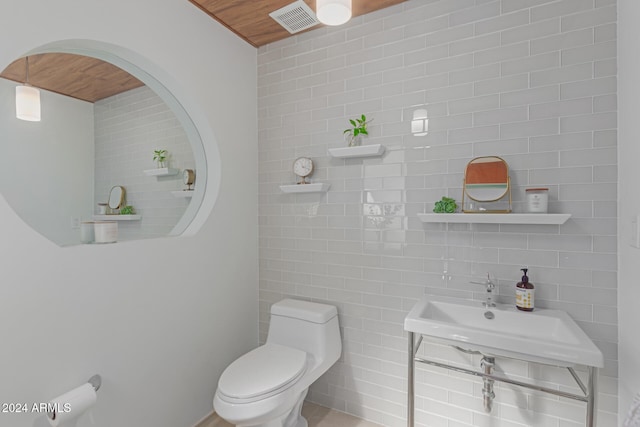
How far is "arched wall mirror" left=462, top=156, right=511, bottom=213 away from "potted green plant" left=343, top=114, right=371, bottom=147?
66cm

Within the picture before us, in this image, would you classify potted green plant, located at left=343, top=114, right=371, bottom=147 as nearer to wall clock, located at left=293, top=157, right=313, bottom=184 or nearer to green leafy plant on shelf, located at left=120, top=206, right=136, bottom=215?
wall clock, located at left=293, top=157, right=313, bottom=184

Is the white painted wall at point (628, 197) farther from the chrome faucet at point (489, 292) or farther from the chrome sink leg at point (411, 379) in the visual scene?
the chrome sink leg at point (411, 379)

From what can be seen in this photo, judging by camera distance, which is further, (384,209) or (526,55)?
(384,209)

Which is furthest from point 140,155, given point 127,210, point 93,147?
point 127,210

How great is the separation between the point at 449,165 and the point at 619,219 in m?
0.78

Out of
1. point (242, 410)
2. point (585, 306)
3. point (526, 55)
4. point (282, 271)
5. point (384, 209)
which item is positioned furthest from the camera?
point (282, 271)

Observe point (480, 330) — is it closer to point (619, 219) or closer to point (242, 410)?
point (619, 219)

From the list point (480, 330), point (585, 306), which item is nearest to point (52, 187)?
point (480, 330)

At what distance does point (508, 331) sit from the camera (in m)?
1.48

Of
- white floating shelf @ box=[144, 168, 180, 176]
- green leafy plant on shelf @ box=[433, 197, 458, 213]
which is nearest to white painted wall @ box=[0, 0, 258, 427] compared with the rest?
white floating shelf @ box=[144, 168, 180, 176]

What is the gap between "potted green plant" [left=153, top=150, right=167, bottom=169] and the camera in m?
1.90

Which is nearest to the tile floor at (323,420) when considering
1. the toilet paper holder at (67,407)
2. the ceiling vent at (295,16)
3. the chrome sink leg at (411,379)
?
the chrome sink leg at (411,379)

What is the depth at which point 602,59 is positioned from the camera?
1.48 meters

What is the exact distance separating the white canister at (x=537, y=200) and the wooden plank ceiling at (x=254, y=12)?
1357 mm
